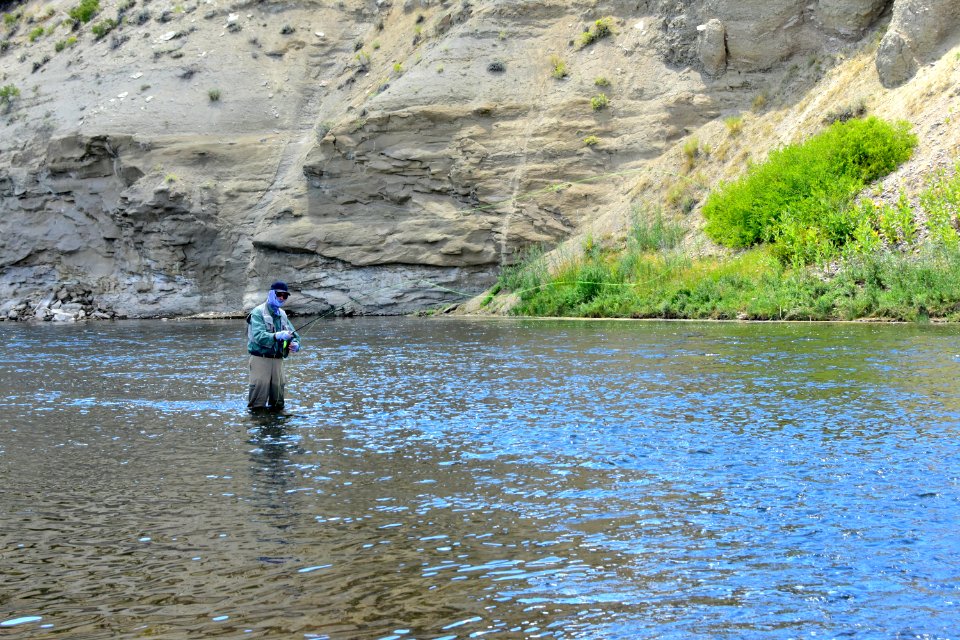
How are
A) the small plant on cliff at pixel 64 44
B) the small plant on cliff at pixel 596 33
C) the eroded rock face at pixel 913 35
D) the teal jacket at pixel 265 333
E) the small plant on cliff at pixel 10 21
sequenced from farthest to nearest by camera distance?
the small plant on cliff at pixel 10 21 → the small plant on cliff at pixel 64 44 → the small plant on cliff at pixel 596 33 → the eroded rock face at pixel 913 35 → the teal jacket at pixel 265 333

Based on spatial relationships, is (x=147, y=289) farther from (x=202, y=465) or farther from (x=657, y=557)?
(x=657, y=557)

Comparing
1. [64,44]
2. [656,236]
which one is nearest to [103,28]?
[64,44]

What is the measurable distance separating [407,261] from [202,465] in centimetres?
3219

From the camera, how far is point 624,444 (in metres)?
11.1

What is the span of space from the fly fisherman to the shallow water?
427 mm

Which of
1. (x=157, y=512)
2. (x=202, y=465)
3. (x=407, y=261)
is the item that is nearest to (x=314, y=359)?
(x=202, y=465)

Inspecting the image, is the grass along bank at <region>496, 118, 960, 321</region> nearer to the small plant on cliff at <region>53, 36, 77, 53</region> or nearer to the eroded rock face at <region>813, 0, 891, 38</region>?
the eroded rock face at <region>813, 0, 891, 38</region>

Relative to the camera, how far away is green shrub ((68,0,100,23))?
2486 inches

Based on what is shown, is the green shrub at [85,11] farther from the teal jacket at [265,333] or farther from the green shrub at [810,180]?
the teal jacket at [265,333]

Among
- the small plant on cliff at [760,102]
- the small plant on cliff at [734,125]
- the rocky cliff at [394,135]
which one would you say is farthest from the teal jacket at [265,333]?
the small plant on cliff at [760,102]

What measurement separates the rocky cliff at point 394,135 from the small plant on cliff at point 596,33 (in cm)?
12

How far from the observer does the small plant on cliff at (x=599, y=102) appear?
140ft

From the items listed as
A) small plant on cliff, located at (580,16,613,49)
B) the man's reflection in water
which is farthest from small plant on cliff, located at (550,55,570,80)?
the man's reflection in water

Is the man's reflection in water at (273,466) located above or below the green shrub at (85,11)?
below
